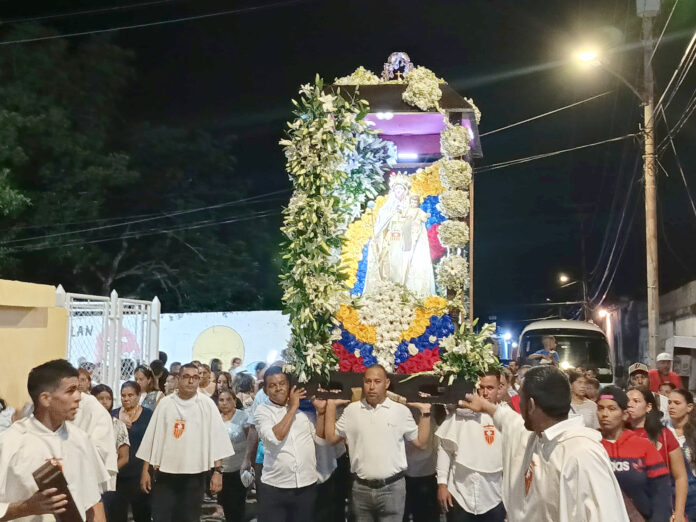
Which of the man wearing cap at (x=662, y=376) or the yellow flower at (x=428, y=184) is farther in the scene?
the man wearing cap at (x=662, y=376)

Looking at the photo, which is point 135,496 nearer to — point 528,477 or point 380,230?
point 380,230

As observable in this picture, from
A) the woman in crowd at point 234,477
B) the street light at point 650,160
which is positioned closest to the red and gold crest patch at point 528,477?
the woman in crowd at point 234,477

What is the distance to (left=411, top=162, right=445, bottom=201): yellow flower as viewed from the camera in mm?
10750

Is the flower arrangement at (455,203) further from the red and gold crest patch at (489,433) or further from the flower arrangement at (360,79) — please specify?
the red and gold crest patch at (489,433)

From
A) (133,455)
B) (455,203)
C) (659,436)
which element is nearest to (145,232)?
(133,455)

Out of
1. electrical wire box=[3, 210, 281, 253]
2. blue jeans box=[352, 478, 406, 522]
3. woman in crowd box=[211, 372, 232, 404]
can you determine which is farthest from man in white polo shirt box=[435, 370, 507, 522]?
electrical wire box=[3, 210, 281, 253]

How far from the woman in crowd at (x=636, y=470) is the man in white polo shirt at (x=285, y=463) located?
9.53 ft

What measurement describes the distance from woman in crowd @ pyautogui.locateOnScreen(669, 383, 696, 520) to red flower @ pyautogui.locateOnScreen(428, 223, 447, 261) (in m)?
3.72

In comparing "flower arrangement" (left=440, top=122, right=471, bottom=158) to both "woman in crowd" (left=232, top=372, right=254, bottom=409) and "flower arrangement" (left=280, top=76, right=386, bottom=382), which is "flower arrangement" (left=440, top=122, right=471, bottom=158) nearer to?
"flower arrangement" (left=280, top=76, right=386, bottom=382)

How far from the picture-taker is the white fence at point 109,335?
13695mm

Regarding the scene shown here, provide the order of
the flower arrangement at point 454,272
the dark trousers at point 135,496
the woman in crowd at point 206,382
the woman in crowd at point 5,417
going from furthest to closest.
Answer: the woman in crowd at point 206,382
the flower arrangement at point 454,272
the dark trousers at point 135,496
the woman in crowd at point 5,417

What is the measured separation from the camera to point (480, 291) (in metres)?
58.1

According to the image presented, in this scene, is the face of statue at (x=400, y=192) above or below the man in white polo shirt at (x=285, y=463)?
above

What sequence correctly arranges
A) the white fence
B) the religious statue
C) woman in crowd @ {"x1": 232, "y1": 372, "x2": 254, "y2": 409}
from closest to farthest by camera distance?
the religious statue
woman in crowd @ {"x1": 232, "y1": 372, "x2": 254, "y2": 409}
the white fence
